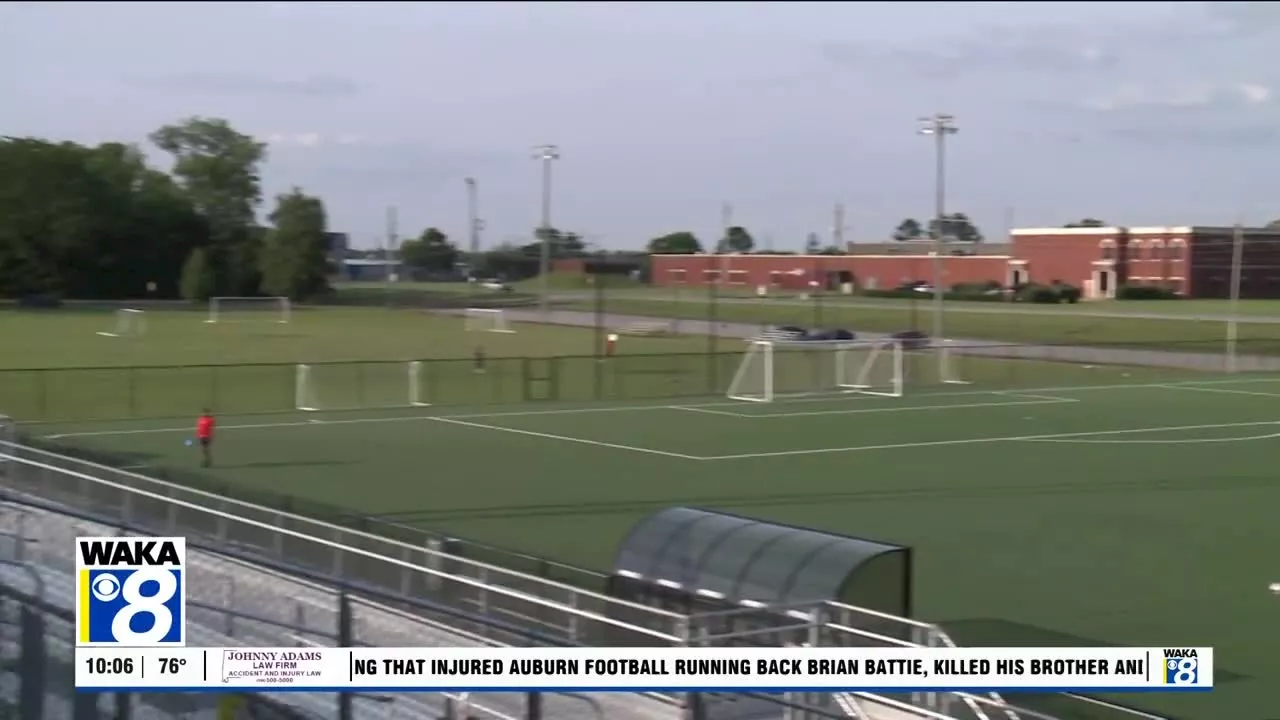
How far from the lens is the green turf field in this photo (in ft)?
64.4

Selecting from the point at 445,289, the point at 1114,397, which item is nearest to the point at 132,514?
the point at 1114,397

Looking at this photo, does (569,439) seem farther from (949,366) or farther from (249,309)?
→ (249,309)

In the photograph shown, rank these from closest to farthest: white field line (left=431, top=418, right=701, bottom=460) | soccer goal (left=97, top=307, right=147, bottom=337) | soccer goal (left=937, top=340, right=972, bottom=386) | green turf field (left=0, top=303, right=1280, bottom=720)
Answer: green turf field (left=0, top=303, right=1280, bottom=720), white field line (left=431, top=418, right=701, bottom=460), soccer goal (left=937, top=340, right=972, bottom=386), soccer goal (left=97, top=307, right=147, bottom=337)

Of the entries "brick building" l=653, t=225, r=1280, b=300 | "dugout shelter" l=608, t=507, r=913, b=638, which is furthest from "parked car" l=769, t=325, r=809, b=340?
"dugout shelter" l=608, t=507, r=913, b=638

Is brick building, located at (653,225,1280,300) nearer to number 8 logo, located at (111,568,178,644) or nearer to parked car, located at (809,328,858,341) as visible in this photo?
parked car, located at (809,328,858,341)

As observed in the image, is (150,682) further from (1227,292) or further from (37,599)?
(1227,292)

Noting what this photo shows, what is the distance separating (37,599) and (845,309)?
231 ft

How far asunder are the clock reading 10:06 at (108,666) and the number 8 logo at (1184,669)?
7.08 metres

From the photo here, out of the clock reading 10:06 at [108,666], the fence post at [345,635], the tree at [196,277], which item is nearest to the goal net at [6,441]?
the clock reading 10:06 at [108,666]

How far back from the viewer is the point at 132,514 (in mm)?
17797

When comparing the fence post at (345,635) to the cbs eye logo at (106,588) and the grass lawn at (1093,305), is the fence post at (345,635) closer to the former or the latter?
the cbs eye logo at (106,588)

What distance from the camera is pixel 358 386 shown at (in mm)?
48438

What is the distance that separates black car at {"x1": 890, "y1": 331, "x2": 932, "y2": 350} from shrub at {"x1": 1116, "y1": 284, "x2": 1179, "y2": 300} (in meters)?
13.0

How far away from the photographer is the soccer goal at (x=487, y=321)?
76750 millimetres
